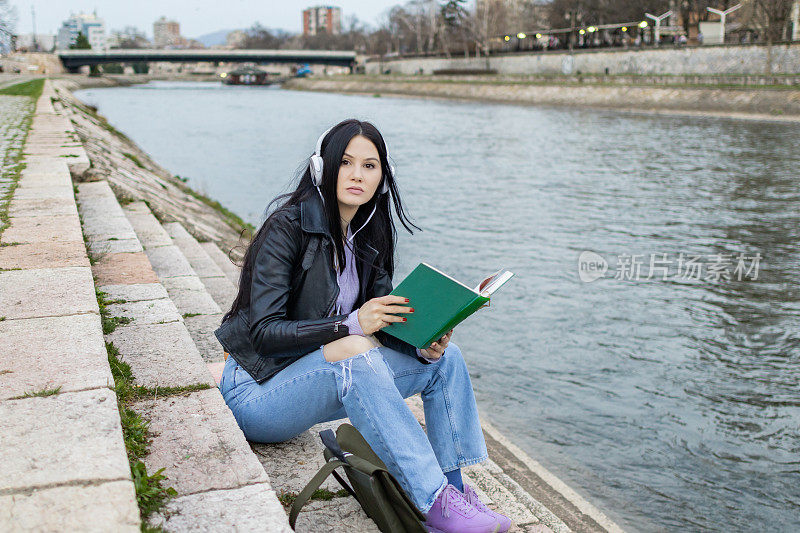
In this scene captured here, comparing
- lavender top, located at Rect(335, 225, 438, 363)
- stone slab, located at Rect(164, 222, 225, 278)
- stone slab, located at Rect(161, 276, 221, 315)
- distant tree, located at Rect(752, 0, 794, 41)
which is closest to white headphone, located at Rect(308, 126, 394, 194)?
lavender top, located at Rect(335, 225, 438, 363)

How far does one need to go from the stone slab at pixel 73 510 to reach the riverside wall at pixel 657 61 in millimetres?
47694

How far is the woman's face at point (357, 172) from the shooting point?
2930 mm

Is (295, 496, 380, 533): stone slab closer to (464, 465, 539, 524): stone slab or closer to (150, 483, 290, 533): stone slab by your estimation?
(150, 483, 290, 533): stone slab

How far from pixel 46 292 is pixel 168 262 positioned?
1874 mm

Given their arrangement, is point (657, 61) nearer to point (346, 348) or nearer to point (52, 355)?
point (346, 348)

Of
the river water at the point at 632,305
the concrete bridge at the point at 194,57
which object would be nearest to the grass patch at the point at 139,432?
the river water at the point at 632,305

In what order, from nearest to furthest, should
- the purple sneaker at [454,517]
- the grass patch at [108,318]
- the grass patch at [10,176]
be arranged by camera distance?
the purple sneaker at [454,517], the grass patch at [108,318], the grass patch at [10,176]

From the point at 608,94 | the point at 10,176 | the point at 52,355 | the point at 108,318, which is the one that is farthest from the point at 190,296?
the point at 608,94

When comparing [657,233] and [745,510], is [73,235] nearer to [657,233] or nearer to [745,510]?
[745,510]

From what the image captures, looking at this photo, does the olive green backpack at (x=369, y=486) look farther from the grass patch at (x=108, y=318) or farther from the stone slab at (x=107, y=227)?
the stone slab at (x=107, y=227)

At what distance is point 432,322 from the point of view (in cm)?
263

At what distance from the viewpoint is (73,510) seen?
192 centimetres

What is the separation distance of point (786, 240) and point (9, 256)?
35.0 feet

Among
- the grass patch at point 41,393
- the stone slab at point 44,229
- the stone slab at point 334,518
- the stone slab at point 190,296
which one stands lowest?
the stone slab at point 334,518
